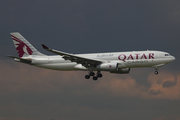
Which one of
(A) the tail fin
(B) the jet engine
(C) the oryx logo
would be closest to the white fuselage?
(B) the jet engine

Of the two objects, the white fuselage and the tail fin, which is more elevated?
the tail fin

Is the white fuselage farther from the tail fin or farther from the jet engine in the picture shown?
the tail fin

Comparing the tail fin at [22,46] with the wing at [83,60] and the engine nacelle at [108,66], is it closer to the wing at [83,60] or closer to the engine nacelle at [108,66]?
the wing at [83,60]

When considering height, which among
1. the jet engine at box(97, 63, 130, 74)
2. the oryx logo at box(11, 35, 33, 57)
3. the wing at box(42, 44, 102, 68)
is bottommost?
the jet engine at box(97, 63, 130, 74)

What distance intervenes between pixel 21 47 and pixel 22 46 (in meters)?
0.32

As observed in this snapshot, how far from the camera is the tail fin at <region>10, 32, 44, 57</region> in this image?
71.4 meters

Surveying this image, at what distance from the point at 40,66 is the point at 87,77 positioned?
10394 millimetres

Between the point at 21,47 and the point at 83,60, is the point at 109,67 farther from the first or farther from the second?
the point at 21,47

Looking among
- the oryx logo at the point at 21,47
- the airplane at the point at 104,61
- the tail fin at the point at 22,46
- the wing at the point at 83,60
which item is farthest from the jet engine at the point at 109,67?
the oryx logo at the point at 21,47

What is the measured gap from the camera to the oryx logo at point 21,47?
71.5 meters

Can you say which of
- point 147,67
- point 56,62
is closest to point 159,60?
point 147,67

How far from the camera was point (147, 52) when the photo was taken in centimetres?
6341

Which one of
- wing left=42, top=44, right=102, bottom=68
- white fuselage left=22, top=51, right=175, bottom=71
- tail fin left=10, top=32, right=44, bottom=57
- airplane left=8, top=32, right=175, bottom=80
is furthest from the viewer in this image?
tail fin left=10, top=32, right=44, bottom=57

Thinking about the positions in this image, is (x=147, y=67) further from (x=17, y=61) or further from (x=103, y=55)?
(x=17, y=61)
